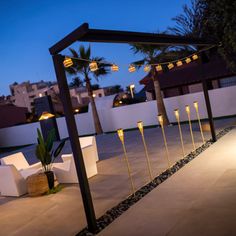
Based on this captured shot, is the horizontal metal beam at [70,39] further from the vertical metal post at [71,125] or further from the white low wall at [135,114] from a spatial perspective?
the white low wall at [135,114]

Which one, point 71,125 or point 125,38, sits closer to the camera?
point 71,125

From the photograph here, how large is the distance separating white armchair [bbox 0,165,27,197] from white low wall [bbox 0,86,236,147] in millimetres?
10437

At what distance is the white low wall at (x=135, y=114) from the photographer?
1527 centimetres

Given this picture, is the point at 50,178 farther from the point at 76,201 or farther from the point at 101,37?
the point at 101,37

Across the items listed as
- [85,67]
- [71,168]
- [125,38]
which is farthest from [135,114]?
[125,38]

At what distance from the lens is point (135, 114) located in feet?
59.6

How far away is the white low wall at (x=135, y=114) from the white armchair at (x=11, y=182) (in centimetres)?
1044

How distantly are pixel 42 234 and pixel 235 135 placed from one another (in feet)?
21.6

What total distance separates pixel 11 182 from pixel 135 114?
11448 mm

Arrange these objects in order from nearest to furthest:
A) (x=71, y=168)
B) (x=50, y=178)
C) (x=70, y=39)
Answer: (x=70, y=39), (x=50, y=178), (x=71, y=168)

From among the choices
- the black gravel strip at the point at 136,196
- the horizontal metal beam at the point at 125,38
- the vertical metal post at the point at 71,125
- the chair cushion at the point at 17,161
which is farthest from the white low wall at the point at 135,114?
the vertical metal post at the point at 71,125

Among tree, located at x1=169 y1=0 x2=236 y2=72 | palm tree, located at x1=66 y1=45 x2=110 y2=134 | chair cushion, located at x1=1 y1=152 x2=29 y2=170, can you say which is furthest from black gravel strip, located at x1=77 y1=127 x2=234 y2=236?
palm tree, located at x1=66 y1=45 x2=110 y2=134

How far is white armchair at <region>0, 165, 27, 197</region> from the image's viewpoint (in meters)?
7.30

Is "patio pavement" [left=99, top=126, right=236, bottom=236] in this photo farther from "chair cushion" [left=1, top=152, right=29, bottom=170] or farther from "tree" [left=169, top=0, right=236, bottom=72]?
"tree" [left=169, top=0, right=236, bottom=72]
